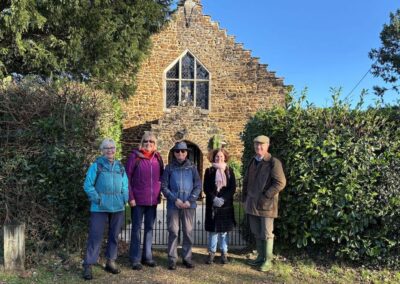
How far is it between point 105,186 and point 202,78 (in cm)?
1320

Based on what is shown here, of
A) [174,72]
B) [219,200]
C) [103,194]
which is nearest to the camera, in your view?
[103,194]

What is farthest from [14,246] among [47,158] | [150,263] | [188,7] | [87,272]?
[188,7]

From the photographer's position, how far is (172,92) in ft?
59.0

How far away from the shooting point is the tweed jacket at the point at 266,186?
5.68 meters

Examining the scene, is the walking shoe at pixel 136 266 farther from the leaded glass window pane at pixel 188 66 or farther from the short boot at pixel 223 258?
the leaded glass window pane at pixel 188 66

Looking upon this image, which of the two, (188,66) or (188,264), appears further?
(188,66)

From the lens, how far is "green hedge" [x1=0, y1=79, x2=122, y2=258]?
19.7ft

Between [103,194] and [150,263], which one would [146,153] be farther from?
[150,263]

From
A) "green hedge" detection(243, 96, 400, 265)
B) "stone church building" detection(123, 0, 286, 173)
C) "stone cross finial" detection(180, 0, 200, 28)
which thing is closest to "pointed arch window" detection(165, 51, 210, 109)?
"stone church building" detection(123, 0, 286, 173)

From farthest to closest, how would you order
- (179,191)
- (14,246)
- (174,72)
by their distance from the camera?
(174,72), (179,191), (14,246)

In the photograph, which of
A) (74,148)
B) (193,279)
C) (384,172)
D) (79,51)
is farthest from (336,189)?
(79,51)

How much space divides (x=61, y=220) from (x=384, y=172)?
5.05 m

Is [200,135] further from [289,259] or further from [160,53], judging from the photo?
[289,259]

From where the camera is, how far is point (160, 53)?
17672mm
